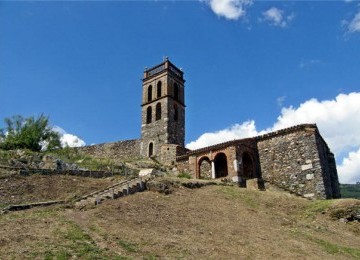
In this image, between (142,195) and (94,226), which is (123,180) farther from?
(94,226)

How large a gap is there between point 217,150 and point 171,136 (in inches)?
386

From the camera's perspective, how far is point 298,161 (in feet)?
92.6

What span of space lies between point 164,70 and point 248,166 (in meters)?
16.7

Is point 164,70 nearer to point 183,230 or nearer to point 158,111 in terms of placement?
point 158,111

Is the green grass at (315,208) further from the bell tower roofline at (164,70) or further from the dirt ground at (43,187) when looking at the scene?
the bell tower roofline at (164,70)

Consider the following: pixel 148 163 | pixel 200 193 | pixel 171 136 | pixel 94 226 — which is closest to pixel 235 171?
pixel 200 193

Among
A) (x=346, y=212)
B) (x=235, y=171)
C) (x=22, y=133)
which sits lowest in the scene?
(x=346, y=212)

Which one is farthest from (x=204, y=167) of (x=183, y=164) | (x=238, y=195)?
(x=238, y=195)

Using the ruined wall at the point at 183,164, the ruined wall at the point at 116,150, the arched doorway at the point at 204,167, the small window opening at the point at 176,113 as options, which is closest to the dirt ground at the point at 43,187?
the arched doorway at the point at 204,167

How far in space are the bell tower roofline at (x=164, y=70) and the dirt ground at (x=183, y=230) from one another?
22.8 m

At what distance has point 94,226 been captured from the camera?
562 inches

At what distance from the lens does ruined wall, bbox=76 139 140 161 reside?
138 feet

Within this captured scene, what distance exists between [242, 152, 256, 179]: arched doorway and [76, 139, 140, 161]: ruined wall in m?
14.3

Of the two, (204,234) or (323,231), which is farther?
(323,231)
